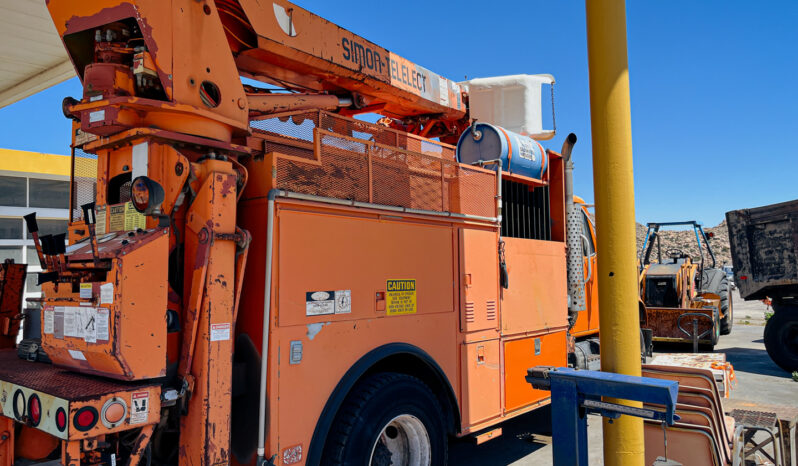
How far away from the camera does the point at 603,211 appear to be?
3.18 m

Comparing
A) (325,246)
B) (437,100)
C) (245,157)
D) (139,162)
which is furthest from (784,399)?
(139,162)

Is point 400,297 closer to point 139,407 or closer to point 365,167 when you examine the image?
point 365,167

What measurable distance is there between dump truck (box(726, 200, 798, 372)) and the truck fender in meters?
8.98

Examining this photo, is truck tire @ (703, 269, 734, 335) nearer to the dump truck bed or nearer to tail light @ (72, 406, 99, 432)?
the dump truck bed

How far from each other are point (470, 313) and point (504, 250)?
0.85 m

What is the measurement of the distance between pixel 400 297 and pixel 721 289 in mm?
13623

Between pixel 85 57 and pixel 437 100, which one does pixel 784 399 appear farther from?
pixel 85 57

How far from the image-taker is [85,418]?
256 cm

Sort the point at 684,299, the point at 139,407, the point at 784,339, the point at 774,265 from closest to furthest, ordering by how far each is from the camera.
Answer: the point at 139,407 < the point at 784,339 < the point at 774,265 < the point at 684,299

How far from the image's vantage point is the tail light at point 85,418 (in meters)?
2.53

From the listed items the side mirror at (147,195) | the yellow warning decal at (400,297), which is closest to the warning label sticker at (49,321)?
the side mirror at (147,195)

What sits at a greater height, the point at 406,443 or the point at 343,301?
the point at 343,301

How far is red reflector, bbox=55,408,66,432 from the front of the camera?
8.34 ft

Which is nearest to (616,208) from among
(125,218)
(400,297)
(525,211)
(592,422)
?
(400,297)
